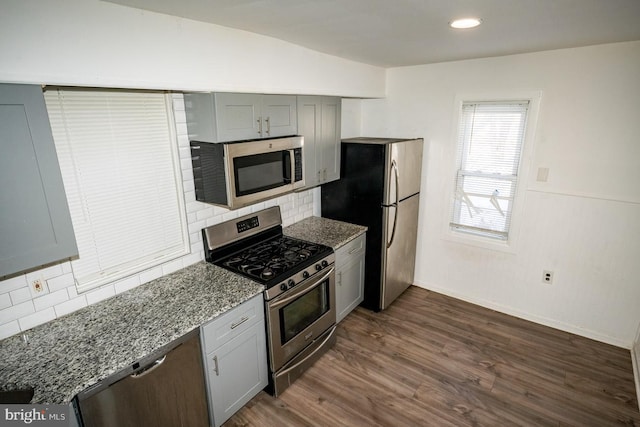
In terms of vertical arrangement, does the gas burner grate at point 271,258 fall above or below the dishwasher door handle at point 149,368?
above

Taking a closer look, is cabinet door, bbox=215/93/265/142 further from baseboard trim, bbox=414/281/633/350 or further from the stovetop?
baseboard trim, bbox=414/281/633/350

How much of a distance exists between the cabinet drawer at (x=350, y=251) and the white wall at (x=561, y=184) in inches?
38.1

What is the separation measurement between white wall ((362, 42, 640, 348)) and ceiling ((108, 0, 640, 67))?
0.33 meters

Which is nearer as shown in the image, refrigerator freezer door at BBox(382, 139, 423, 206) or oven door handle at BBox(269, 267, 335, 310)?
oven door handle at BBox(269, 267, 335, 310)

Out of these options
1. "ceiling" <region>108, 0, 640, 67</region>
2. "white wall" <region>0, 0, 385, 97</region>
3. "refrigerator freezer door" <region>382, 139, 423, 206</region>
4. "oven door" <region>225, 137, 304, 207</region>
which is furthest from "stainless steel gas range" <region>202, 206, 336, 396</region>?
"ceiling" <region>108, 0, 640, 67</region>

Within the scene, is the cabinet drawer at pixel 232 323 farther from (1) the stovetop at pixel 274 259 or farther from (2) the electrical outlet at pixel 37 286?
(2) the electrical outlet at pixel 37 286

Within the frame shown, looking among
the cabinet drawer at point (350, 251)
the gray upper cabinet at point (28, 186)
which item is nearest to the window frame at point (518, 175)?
the cabinet drawer at point (350, 251)

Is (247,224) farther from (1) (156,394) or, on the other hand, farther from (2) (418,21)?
(2) (418,21)

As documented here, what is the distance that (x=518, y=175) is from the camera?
314cm

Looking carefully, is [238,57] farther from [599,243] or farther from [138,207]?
[599,243]

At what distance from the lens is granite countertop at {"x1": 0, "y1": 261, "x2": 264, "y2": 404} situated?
1.48 meters

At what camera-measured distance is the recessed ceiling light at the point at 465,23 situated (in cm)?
181

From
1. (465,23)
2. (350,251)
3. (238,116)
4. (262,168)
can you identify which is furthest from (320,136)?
(465,23)

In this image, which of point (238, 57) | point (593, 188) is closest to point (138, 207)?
point (238, 57)
